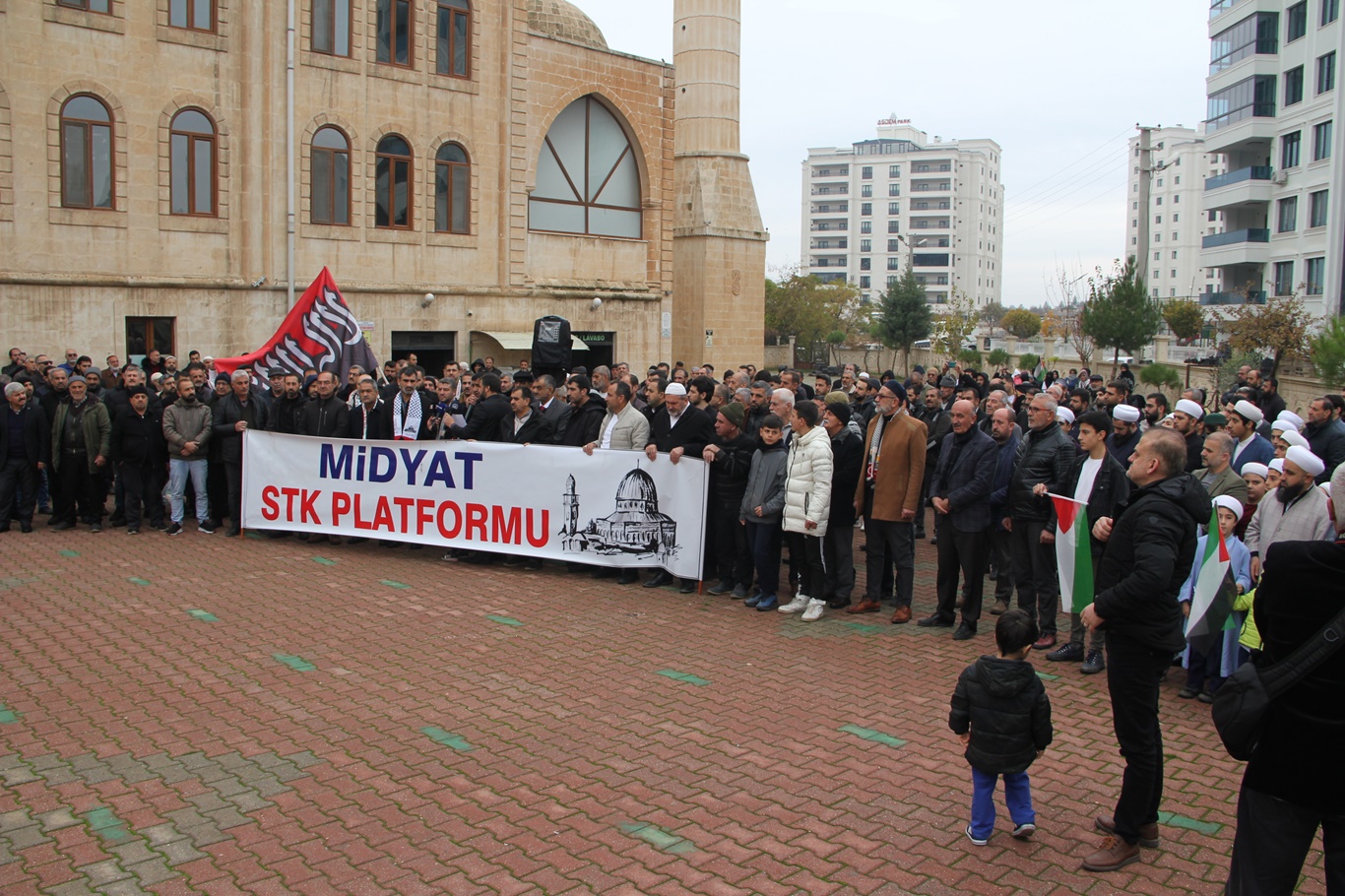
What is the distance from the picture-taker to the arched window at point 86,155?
72.6 ft

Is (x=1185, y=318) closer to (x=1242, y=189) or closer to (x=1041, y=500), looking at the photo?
(x=1242, y=189)

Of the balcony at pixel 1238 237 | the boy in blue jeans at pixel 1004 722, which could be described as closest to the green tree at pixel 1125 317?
the balcony at pixel 1238 237

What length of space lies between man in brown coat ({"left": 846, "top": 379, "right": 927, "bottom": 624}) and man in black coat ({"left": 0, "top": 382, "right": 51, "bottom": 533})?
390 inches

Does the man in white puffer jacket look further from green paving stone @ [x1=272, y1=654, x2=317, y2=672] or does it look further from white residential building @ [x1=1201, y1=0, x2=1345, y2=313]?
white residential building @ [x1=1201, y1=0, x2=1345, y2=313]

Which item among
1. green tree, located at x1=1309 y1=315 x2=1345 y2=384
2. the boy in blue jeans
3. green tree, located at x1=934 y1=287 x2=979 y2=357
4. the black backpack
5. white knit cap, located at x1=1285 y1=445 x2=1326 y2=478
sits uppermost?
green tree, located at x1=934 y1=287 x2=979 y2=357

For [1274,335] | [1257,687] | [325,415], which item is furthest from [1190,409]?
[1274,335]

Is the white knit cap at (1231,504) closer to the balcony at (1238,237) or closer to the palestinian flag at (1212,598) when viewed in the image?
the palestinian flag at (1212,598)

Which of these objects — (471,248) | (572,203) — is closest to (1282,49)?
(572,203)

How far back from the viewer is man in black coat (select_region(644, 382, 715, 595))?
1077cm

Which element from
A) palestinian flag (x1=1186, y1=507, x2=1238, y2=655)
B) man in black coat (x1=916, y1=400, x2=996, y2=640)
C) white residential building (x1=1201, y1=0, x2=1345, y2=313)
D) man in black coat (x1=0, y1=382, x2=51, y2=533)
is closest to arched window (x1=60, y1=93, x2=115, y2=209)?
man in black coat (x1=0, y1=382, x2=51, y2=533)

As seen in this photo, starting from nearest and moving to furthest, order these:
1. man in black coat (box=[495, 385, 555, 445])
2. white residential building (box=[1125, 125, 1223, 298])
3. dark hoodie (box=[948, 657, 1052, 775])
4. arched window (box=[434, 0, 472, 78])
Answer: dark hoodie (box=[948, 657, 1052, 775]) → man in black coat (box=[495, 385, 555, 445]) → arched window (box=[434, 0, 472, 78]) → white residential building (box=[1125, 125, 1223, 298])

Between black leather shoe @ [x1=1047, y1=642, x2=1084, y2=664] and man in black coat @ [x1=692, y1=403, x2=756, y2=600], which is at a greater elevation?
man in black coat @ [x1=692, y1=403, x2=756, y2=600]

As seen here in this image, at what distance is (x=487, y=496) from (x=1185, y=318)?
57.5 m

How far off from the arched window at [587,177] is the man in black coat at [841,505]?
69.8ft
